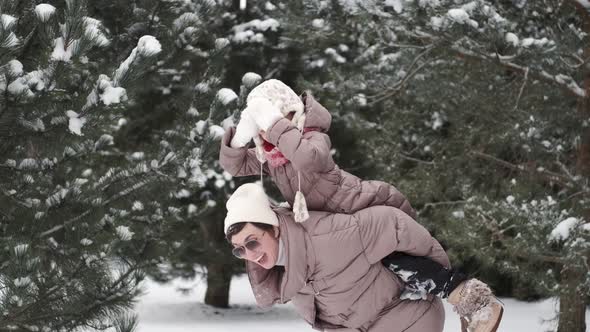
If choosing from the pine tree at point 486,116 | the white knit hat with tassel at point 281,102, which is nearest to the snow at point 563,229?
the pine tree at point 486,116

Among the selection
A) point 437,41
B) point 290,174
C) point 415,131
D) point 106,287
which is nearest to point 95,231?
point 106,287

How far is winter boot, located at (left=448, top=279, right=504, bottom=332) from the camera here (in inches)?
106

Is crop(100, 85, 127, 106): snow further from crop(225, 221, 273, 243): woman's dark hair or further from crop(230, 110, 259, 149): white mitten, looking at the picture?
crop(225, 221, 273, 243): woman's dark hair

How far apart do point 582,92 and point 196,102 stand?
363 centimetres

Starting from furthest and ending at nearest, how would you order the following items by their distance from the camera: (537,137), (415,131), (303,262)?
(415,131) < (537,137) < (303,262)

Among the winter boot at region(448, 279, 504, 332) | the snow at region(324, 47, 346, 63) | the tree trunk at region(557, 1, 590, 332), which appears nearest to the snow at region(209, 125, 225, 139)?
the winter boot at region(448, 279, 504, 332)

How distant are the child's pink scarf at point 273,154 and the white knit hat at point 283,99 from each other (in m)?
0.05

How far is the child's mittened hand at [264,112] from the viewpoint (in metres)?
2.62

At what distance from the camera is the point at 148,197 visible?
204 inches

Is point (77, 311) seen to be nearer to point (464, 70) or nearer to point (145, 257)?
point (145, 257)

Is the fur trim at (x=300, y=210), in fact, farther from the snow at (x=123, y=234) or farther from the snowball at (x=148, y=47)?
the snow at (x=123, y=234)

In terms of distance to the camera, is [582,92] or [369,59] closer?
[582,92]

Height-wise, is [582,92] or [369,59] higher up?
[582,92]

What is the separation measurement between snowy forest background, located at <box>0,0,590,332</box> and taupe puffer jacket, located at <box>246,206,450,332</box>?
1229 millimetres
